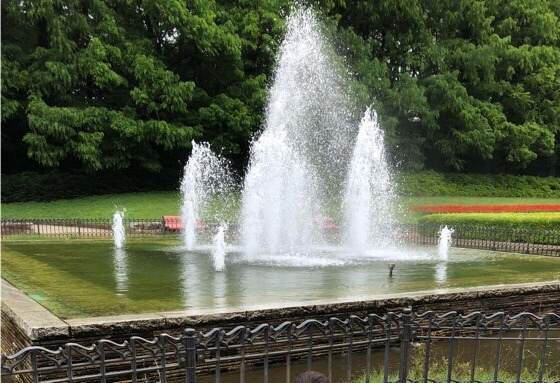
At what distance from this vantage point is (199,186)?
67.2 ft

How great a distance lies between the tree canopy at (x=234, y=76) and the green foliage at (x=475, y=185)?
93 cm

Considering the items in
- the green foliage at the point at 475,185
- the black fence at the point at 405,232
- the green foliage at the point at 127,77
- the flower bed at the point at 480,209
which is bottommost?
the black fence at the point at 405,232

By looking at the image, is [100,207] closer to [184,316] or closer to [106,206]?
[106,206]

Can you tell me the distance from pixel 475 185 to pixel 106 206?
18831 mm

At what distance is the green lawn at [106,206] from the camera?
2214cm

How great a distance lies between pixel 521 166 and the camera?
3625 centimetres

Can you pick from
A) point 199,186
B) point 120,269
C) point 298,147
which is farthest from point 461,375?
point 199,186

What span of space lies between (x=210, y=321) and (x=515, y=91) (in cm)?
3180

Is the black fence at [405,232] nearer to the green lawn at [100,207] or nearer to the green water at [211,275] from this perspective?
the green water at [211,275]

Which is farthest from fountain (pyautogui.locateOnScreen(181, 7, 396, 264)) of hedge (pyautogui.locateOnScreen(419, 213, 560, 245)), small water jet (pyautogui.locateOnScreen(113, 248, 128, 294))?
hedge (pyautogui.locateOnScreen(419, 213, 560, 245))

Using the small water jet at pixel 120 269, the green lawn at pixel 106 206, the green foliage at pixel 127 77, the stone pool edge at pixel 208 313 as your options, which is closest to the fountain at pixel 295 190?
the small water jet at pixel 120 269

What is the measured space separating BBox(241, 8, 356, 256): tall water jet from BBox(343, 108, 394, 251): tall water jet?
100 centimetres

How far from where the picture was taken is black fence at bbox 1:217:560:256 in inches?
547

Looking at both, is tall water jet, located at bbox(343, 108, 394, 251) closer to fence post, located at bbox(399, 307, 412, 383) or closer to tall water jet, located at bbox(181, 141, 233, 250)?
tall water jet, located at bbox(181, 141, 233, 250)
